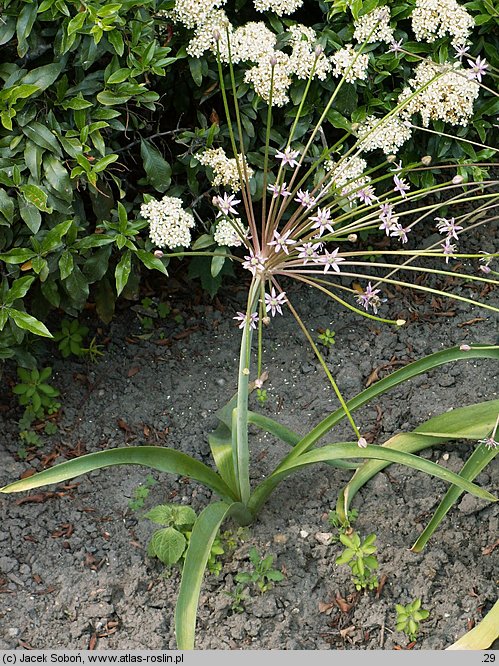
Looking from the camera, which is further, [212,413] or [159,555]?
[212,413]

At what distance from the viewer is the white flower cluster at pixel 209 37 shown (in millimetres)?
2639

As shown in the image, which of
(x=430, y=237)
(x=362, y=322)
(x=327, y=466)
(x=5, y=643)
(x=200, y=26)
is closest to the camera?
(x=5, y=643)

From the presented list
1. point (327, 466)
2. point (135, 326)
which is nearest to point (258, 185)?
point (135, 326)

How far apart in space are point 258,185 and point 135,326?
85cm

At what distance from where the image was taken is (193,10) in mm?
2600

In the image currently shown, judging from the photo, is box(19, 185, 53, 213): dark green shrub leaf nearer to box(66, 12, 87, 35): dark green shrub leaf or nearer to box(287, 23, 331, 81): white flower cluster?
box(66, 12, 87, 35): dark green shrub leaf

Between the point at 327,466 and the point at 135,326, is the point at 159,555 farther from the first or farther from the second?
the point at 135,326

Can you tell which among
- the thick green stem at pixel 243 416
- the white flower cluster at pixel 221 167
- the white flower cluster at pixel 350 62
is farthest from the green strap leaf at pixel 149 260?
the white flower cluster at pixel 350 62

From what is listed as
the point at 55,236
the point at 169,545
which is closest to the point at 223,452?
the point at 169,545

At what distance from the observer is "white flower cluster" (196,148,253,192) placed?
271cm

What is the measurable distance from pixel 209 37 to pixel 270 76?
0.79ft

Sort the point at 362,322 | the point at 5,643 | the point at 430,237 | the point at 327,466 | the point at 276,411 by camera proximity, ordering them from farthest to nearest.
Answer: the point at 430,237 → the point at 362,322 → the point at 276,411 → the point at 327,466 → the point at 5,643

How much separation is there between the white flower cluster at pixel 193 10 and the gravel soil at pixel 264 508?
1198mm

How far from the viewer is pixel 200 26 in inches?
104
